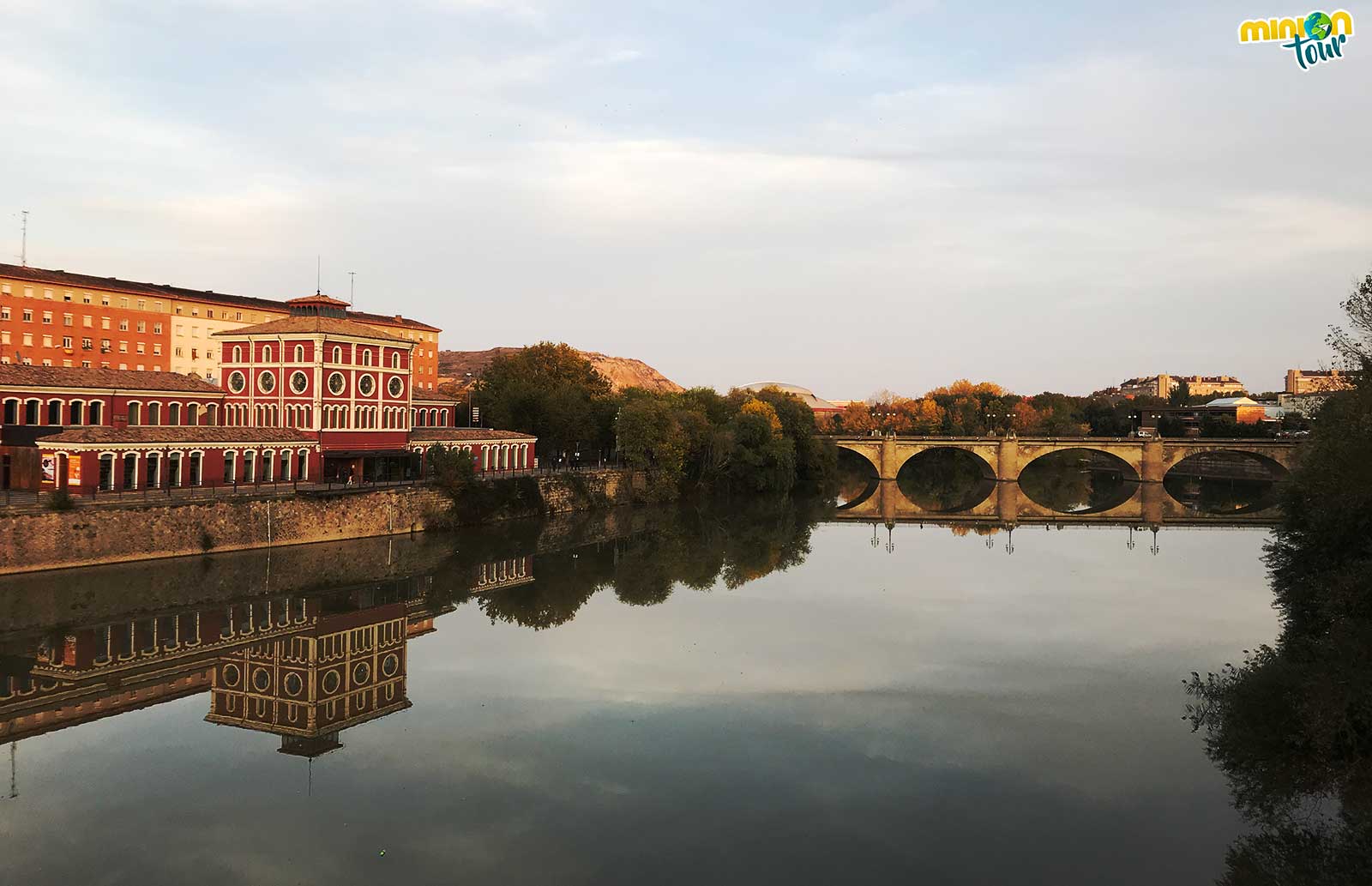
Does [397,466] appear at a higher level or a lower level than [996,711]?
higher

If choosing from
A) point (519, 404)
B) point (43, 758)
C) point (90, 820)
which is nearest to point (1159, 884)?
Answer: point (90, 820)

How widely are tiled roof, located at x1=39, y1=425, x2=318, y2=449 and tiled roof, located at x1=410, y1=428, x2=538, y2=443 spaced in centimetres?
774

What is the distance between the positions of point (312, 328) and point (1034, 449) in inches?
2556

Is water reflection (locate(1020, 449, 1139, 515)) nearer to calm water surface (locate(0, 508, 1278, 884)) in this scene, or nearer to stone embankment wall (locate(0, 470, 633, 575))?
calm water surface (locate(0, 508, 1278, 884))

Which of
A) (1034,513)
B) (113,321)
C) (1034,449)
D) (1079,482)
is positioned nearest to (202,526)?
(113,321)

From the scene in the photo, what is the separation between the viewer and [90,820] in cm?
1508

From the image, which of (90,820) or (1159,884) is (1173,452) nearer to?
(1159,884)

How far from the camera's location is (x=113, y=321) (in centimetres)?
7075

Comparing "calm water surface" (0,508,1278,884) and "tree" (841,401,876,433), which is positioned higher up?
"tree" (841,401,876,433)

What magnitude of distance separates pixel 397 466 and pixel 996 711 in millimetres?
36458

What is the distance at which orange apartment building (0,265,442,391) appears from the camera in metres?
64.8

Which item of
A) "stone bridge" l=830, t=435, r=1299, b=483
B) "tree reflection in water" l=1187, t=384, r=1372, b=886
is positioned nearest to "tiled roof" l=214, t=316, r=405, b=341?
"tree reflection in water" l=1187, t=384, r=1372, b=886

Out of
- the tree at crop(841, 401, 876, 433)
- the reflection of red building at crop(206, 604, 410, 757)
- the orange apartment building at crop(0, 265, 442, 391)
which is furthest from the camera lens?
the tree at crop(841, 401, 876, 433)

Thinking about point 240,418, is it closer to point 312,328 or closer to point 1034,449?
point 312,328
